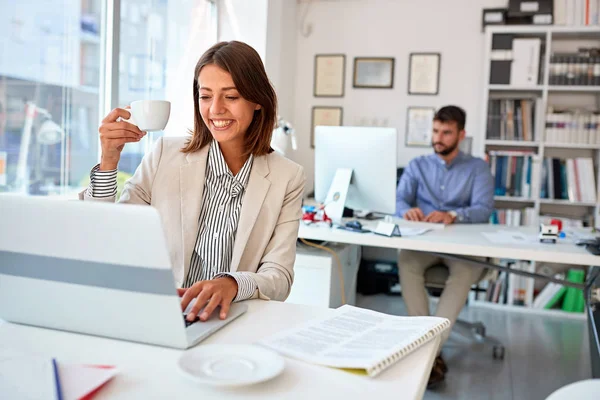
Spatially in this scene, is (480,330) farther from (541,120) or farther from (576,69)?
(576,69)

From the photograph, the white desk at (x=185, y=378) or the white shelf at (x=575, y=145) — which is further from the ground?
the white shelf at (x=575, y=145)

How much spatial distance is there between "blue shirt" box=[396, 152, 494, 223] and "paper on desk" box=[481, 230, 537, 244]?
0.55 m

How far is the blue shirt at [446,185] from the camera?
3182mm

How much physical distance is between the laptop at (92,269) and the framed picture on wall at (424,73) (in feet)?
12.0

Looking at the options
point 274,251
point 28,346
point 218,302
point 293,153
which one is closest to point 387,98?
point 293,153

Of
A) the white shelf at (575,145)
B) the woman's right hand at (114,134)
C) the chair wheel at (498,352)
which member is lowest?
the chair wheel at (498,352)

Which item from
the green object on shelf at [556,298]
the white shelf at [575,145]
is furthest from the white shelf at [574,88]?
the green object on shelf at [556,298]

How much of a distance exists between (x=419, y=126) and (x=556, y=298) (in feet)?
5.17

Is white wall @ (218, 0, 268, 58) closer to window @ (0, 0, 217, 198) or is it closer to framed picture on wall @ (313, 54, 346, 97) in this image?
window @ (0, 0, 217, 198)

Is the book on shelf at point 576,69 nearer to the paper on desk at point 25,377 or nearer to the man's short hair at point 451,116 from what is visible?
the man's short hair at point 451,116

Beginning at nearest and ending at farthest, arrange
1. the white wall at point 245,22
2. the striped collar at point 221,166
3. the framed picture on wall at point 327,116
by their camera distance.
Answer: the striped collar at point 221,166, the white wall at point 245,22, the framed picture on wall at point 327,116

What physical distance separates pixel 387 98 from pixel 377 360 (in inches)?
145

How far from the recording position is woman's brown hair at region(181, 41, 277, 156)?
4.88ft

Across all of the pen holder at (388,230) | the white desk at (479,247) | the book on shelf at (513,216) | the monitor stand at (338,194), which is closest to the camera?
the white desk at (479,247)
